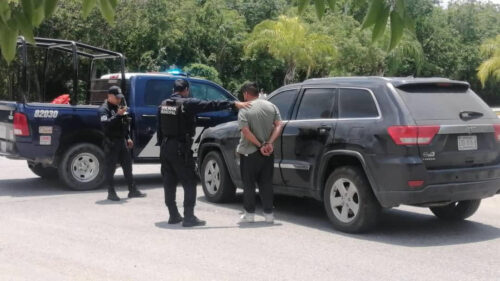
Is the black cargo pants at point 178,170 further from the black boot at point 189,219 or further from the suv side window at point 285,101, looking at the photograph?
the suv side window at point 285,101

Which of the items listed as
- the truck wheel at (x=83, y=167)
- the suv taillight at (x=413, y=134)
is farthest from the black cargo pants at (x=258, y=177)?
the truck wheel at (x=83, y=167)

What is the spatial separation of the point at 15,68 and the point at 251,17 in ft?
81.4

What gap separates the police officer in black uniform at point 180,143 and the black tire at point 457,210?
279cm

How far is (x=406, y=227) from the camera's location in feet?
24.6

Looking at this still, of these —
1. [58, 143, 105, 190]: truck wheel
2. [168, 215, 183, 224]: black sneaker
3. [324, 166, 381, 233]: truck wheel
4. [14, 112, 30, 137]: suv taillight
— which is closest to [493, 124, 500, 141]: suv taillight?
[324, 166, 381, 233]: truck wheel

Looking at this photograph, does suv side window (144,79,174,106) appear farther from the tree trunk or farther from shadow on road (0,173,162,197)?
the tree trunk

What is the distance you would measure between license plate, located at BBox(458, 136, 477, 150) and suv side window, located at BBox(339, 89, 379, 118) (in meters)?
0.91

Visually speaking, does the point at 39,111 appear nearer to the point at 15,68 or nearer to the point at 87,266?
the point at 15,68

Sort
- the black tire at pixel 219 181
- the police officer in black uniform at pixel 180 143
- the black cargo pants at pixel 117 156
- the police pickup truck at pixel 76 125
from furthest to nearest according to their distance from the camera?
the police pickup truck at pixel 76 125 → the black cargo pants at pixel 117 156 → the black tire at pixel 219 181 → the police officer in black uniform at pixel 180 143

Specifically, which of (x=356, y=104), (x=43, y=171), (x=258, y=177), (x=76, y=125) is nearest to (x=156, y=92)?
(x=76, y=125)

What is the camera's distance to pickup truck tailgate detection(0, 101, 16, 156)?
9648mm

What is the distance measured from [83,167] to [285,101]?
3.85 meters

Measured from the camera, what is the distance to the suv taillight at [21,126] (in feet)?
31.0

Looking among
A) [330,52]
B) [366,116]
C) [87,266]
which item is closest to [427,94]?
[366,116]
